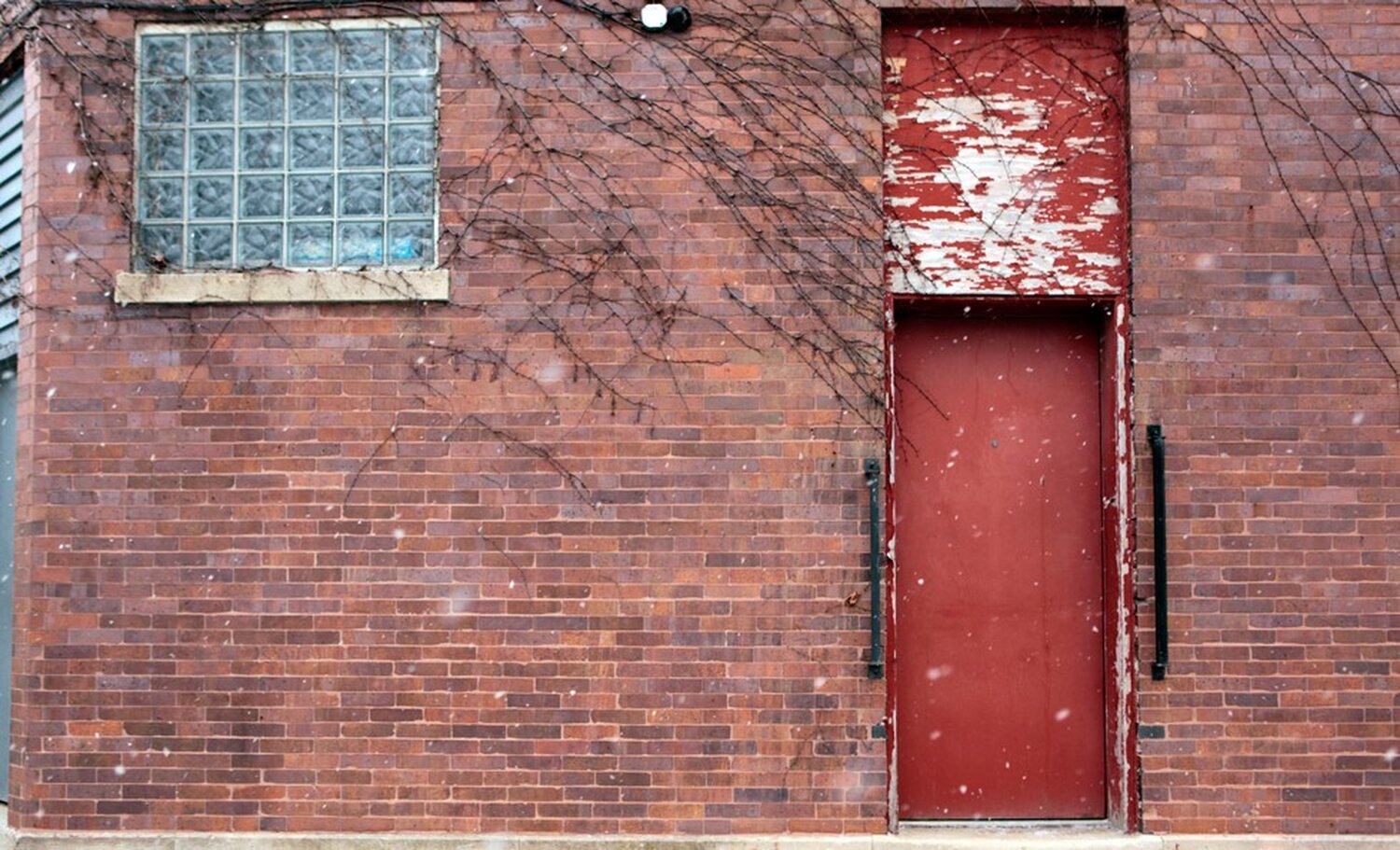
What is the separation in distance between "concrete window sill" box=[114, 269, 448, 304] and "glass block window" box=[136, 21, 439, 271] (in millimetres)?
132

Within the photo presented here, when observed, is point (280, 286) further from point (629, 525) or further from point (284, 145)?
point (629, 525)

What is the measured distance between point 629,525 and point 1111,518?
2.32 meters

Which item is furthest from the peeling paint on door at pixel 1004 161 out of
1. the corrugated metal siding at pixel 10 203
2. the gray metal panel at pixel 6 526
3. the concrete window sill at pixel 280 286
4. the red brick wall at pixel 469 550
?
the gray metal panel at pixel 6 526

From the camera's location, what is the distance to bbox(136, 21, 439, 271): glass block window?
6.50 metres

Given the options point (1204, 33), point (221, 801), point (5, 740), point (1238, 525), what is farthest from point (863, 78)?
point (5, 740)

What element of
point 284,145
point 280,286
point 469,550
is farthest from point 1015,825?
point 284,145

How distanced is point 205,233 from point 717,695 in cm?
337

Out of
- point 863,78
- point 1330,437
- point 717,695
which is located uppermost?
point 863,78

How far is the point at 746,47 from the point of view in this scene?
6.37m

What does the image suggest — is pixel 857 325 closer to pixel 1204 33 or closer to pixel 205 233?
pixel 1204 33

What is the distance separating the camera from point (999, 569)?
6496 mm

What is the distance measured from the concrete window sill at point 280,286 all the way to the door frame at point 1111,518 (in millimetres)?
2257

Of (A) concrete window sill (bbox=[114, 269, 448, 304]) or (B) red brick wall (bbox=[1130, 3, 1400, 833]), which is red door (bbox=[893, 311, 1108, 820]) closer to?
(B) red brick wall (bbox=[1130, 3, 1400, 833])

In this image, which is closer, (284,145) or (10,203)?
(284,145)
